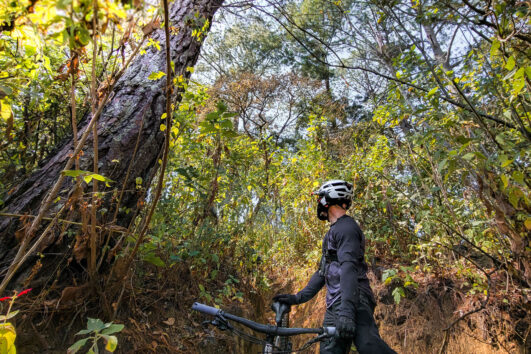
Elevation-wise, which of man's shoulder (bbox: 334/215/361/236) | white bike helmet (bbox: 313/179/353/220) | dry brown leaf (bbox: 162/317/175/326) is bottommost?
dry brown leaf (bbox: 162/317/175/326)

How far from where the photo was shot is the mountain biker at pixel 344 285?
2041mm

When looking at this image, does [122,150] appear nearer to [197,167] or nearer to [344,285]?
[197,167]

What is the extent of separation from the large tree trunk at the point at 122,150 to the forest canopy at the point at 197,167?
0.01 metres

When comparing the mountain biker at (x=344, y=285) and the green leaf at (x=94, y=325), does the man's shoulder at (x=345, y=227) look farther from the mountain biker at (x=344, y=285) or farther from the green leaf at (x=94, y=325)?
the green leaf at (x=94, y=325)

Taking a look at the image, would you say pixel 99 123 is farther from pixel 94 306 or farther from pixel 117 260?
pixel 94 306

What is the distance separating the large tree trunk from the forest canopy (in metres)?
0.01

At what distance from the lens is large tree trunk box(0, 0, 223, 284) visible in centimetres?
179

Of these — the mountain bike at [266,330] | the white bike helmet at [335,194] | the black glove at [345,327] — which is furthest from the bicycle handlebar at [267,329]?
the white bike helmet at [335,194]

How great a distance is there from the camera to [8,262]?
1.61 meters

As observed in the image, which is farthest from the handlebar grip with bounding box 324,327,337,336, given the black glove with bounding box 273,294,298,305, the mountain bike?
the black glove with bounding box 273,294,298,305

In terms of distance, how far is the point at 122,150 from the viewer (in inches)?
87.4

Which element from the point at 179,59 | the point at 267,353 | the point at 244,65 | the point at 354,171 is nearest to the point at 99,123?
the point at 179,59

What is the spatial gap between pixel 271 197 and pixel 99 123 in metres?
3.74

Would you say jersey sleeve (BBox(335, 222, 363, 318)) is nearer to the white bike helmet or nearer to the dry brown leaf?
the white bike helmet
